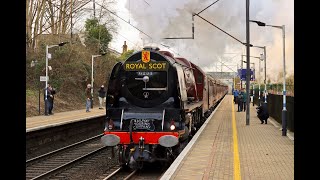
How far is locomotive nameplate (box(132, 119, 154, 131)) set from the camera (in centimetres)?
1057

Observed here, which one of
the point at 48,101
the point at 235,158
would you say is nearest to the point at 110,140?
the point at 235,158

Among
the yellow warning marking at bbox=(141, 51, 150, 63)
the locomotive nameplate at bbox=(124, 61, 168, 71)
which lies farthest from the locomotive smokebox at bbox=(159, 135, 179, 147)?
the yellow warning marking at bbox=(141, 51, 150, 63)

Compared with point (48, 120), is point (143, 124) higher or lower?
higher

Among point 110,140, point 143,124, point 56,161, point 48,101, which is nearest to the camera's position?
point 110,140

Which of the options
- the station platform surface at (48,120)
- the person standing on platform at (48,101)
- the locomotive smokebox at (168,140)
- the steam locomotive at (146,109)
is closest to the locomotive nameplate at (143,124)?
the steam locomotive at (146,109)

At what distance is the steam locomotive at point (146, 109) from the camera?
10.4 m

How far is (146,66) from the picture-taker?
36.4 ft

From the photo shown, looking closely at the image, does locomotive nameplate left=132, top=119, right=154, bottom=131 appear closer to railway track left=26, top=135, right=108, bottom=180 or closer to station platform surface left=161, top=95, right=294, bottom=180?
station platform surface left=161, top=95, right=294, bottom=180

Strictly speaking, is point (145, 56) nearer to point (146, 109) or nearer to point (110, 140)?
point (146, 109)

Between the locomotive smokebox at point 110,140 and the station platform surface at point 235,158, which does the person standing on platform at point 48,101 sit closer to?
the station platform surface at point 235,158

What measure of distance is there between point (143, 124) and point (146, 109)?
1.83 feet

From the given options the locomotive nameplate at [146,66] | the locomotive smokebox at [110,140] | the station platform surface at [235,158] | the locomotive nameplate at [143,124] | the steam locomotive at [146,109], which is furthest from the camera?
the locomotive nameplate at [146,66]
